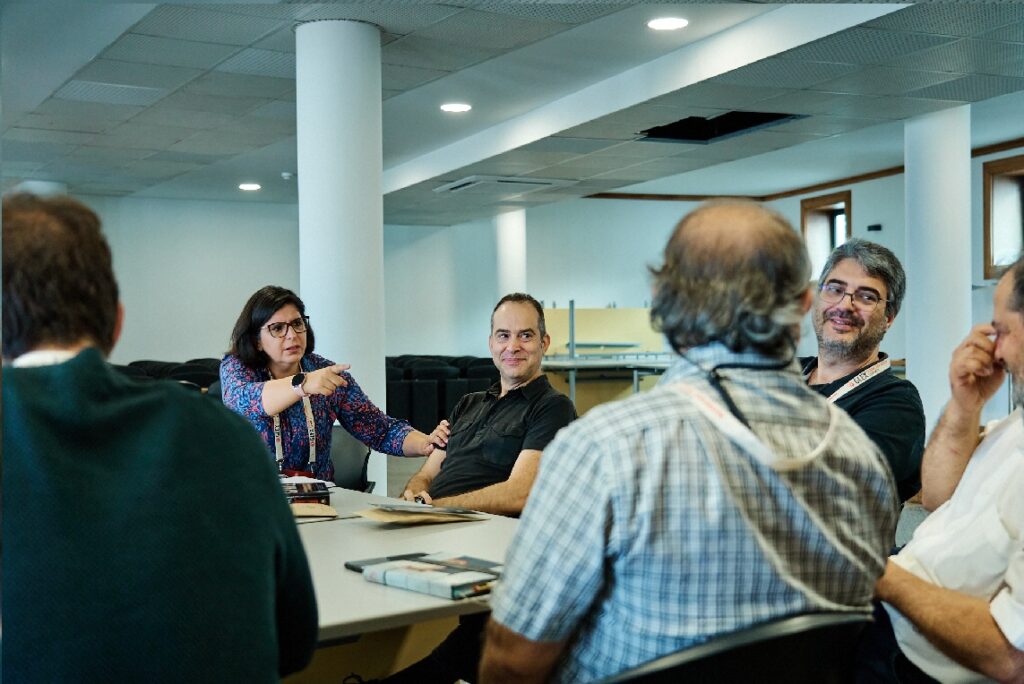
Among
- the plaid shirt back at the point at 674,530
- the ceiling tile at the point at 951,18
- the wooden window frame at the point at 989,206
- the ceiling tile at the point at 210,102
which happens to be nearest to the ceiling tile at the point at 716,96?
the ceiling tile at the point at 951,18

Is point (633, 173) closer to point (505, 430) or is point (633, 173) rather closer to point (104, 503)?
point (505, 430)

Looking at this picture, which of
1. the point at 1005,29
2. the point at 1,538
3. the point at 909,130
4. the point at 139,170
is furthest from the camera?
the point at 139,170

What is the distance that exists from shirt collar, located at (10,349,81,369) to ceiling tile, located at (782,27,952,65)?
5543 mm

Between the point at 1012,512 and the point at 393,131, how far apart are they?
29.8 feet

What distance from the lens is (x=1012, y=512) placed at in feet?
6.47

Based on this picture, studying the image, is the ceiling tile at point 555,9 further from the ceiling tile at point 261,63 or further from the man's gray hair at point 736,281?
the man's gray hair at point 736,281

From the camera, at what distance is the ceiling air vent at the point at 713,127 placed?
882 centimetres

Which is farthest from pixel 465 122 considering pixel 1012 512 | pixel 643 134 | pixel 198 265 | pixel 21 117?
pixel 1012 512

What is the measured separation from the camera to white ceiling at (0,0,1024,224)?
241 inches

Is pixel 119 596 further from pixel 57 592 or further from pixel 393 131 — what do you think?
pixel 393 131

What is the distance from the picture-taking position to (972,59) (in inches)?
261

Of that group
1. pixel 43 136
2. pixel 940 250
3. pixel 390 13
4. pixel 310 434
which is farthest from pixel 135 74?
pixel 940 250

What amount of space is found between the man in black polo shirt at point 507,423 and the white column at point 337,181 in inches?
97.2

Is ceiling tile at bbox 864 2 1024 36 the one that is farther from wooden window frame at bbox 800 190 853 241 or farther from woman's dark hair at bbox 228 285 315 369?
wooden window frame at bbox 800 190 853 241
